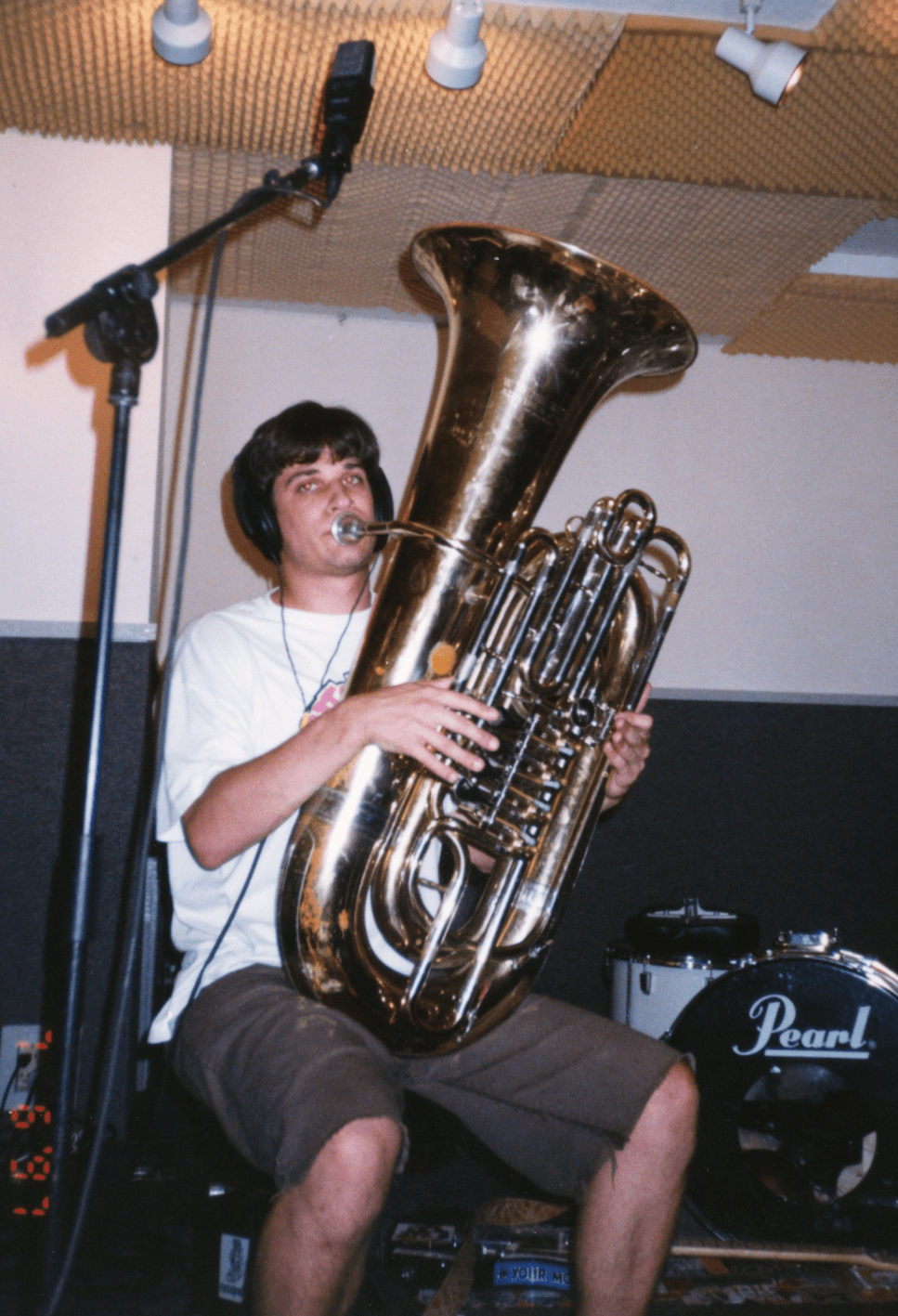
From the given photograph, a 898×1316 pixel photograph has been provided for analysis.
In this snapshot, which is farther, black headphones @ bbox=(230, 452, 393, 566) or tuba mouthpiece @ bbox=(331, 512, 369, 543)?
black headphones @ bbox=(230, 452, 393, 566)

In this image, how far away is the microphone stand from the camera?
103 centimetres

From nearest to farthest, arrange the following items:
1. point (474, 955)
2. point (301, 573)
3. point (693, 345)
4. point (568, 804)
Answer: point (474, 955)
point (568, 804)
point (693, 345)
point (301, 573)

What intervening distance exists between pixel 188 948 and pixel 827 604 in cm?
269

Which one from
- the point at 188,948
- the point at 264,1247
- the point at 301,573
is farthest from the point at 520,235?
the point at 264,1247

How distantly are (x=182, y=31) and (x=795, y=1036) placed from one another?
2.67 m

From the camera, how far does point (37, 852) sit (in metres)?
2.38

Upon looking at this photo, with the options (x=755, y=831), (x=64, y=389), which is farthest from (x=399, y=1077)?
(x=755, y=831)

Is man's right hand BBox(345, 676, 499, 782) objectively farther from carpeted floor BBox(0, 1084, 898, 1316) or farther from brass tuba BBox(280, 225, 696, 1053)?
carpeted floor BBox(0, 1084, 898, 1316)

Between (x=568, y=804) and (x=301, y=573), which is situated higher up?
(x=301, y=573)

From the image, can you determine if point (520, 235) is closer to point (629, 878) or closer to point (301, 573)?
point (301, 573)

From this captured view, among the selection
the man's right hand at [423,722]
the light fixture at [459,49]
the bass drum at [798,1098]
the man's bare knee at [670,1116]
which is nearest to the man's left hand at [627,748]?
the man's right hand at [423,722]

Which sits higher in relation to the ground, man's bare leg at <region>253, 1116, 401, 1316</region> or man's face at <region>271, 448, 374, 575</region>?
man's face at <region>271, 448, 374, 575</region>

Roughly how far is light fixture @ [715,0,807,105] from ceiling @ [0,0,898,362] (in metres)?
0.06

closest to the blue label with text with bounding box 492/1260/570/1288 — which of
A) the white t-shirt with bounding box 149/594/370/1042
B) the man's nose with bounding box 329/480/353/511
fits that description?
the white t-shirt with bounding box 149/594/370/1042
